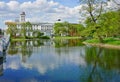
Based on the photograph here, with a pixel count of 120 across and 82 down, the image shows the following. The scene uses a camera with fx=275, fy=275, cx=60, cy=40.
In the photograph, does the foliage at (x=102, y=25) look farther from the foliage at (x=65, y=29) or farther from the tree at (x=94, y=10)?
the foliage at (x=65, y=29)

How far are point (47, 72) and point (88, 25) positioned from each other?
29778mm

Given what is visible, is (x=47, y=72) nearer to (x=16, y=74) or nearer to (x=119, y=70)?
(x=16, y=74)

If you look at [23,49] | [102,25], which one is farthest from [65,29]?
[23,49]

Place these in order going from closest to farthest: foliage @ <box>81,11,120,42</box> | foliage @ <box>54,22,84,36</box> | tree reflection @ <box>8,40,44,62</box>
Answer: tree reflection @ <box>8,40,44,62</box> → foliage @ <box>81,11,120,42</box> → foliage @ <box>54,22,84,36</box>

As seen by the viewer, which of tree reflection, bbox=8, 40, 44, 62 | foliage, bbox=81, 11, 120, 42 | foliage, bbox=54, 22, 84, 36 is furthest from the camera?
foliage, bbox=54, 22, 84, 36

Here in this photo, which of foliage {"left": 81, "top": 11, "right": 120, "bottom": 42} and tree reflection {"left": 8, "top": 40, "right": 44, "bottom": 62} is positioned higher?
foliage {"left": 81, "top": 11, "right": 120, "bottom": 42}

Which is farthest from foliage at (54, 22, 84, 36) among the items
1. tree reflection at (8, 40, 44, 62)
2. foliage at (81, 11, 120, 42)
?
tree reflection at (8, 40, 44, 62)

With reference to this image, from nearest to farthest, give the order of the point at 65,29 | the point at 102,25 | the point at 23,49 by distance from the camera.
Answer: the point at 23,49, the point at 102,25, the point at 65,29

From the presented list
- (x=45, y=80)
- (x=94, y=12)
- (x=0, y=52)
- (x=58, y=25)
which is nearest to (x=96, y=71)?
(x=45, y=80)

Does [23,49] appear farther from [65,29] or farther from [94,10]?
[65,29]

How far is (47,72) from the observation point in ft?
49.0

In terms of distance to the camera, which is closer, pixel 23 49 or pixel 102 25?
pixel 23 49

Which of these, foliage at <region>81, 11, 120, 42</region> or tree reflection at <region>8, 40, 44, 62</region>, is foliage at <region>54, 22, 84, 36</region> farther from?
tree reflection at <region>8, 40, 44, 62</region>

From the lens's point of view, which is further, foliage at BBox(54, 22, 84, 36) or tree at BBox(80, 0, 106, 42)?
foliage at BBox(54, 22, 84, 36)
